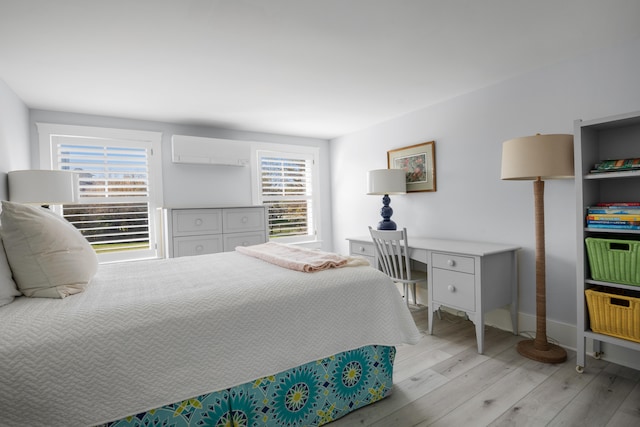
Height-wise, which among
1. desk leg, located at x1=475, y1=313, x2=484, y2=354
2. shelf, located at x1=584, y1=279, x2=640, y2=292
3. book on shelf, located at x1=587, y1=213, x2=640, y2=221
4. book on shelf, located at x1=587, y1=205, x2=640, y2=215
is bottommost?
desk leg, located at x1=475, y1=313, x2=484, y2=354

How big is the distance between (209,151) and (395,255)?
2.51 m

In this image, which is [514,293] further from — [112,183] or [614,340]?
[112,183]

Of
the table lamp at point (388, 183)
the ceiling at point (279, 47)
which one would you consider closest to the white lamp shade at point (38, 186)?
the ceiling at point (279, 47)

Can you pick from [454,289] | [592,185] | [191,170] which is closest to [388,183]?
[454,289]

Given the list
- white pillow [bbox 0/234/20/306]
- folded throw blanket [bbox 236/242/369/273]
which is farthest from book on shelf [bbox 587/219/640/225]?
white pillow [bbox 0/234/20/306]

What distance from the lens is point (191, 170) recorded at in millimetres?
4012

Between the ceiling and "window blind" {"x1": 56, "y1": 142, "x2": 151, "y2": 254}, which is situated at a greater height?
the ceiling

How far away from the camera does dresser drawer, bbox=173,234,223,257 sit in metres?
3.46

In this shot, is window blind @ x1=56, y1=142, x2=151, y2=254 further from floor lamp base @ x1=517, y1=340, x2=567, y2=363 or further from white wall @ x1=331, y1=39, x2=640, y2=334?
floor lamp base @ x1=517, y1=340, x2=567, y2=363

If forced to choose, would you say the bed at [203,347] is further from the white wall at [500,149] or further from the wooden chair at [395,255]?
the white wall at [500,149]

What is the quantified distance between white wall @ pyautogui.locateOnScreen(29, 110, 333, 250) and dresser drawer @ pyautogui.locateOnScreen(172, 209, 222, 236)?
0.41m

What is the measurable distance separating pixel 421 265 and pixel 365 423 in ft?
7.19

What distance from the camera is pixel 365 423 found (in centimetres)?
165

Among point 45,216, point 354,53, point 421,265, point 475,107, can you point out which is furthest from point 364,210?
point 45,216
